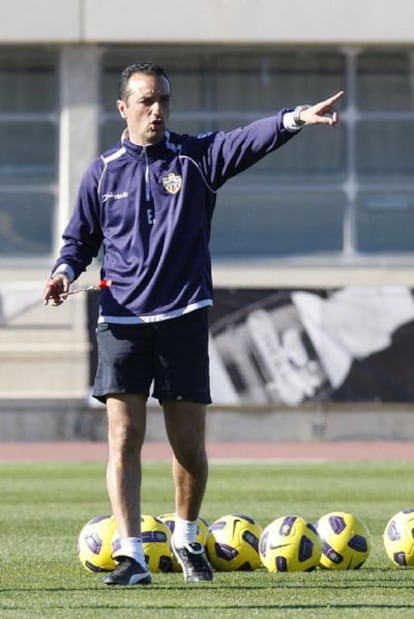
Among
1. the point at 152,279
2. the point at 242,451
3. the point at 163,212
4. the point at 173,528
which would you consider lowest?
the point at 242,451

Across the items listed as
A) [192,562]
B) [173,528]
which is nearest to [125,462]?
[192,562]

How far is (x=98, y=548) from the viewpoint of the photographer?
911cm

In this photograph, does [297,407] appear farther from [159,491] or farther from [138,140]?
[138,140]

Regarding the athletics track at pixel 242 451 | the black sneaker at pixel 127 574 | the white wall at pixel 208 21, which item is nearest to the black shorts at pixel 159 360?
the black sneaker at pixel 127 574

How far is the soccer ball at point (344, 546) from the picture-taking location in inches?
371

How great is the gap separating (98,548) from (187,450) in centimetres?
98

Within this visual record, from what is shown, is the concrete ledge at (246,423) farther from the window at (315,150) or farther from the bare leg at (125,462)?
the bare leg at (125,462)

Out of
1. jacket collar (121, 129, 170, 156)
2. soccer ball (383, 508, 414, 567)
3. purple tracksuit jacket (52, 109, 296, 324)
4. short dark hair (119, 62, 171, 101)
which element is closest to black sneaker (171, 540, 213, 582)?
purple tracksuit jacket (52, 109, 296, 324)

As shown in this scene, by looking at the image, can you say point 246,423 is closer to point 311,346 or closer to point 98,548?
point 311,346

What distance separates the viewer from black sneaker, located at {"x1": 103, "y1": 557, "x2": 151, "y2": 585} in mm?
8250

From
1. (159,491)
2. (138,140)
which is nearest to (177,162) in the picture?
(138,140)

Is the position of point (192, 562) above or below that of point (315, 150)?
below

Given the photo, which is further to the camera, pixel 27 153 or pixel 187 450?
pixel 27 153

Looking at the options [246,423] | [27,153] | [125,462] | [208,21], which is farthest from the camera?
[27,153]
